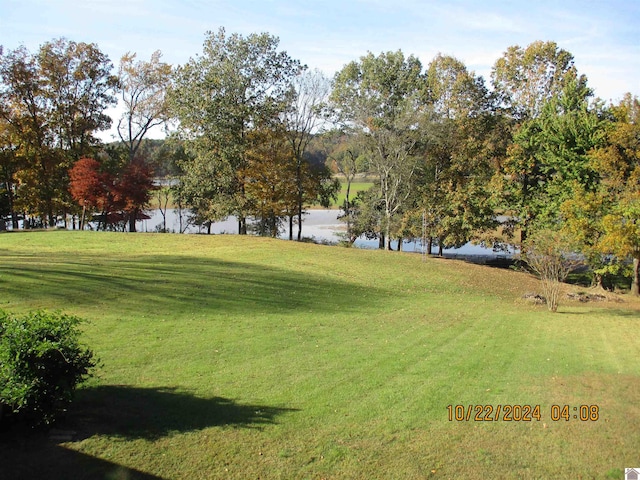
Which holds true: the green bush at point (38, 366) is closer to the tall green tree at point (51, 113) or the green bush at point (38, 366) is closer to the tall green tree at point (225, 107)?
the tall green tree at point (225, 107)

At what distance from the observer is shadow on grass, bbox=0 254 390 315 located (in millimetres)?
12930

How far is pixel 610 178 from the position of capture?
26.0 metres

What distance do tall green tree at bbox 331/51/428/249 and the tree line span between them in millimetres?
110

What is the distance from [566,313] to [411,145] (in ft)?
62.1

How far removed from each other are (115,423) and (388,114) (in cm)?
3364

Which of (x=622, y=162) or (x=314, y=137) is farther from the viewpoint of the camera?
(x=314, y=137)

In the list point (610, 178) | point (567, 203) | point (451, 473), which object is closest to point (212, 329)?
point (451, 473)

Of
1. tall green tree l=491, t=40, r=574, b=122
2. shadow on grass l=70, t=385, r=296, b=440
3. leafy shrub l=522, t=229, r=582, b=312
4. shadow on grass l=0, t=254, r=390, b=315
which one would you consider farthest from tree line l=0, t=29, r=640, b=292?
shadow on grass l=70, t=385, r=296, b=440

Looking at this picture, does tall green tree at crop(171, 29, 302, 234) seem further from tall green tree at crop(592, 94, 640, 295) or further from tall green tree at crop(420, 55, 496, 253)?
tall green tree at crop(592, 94, 640, 295)

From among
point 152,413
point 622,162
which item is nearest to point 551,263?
point 622,162

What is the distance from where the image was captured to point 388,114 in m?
36.9

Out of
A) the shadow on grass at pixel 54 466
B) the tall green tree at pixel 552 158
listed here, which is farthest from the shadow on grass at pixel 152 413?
the tall green tree at pixel 552 158

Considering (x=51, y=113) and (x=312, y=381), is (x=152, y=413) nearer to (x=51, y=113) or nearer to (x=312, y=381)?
(x=312, y=381)

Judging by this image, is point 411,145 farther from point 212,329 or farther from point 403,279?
point 212,329
